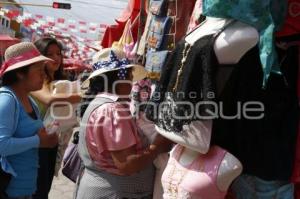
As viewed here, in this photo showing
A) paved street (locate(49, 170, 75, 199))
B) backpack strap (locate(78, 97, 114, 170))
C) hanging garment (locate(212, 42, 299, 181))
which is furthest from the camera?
paved street (locate(49, 170, 75, 199))

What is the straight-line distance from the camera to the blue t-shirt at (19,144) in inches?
106

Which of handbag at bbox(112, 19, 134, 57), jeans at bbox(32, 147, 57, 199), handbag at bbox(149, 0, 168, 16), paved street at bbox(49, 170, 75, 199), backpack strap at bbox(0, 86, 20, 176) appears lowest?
paved street at bbox(49, 170, 75, 199)

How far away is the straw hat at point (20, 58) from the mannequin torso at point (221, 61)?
1259mm

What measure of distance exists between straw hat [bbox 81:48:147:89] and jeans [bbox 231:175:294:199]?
41.2 inches

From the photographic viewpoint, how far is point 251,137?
6.05 feet

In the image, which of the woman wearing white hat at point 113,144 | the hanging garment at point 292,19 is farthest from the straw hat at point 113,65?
the hanging garment at point 292,19

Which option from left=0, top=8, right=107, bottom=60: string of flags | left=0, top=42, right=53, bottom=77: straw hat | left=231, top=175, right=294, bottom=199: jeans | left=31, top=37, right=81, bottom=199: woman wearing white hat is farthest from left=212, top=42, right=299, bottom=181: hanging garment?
left=0, top=8, right=107, bottom=60: string of flags

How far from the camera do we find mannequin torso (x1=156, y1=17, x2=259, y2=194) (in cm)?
172

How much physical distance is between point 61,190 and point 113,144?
3163 mm

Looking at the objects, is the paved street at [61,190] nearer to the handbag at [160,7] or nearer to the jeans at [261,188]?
the handbag at [160,7]

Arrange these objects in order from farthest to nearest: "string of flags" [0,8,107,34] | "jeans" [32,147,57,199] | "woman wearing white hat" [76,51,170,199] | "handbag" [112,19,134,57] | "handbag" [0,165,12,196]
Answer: "string of flags" [0,8,107,34], "handbag" [112,19,134,57], "jeans" [32,147,57,199], "handbag" [0,165,12,196], "woman wearing white hat" [76,51,170,199]

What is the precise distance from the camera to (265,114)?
1.82m

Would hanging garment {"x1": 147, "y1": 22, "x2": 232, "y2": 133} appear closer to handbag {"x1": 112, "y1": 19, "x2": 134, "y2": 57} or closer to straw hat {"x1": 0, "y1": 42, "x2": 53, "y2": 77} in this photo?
straw hat {"x1": 0, "y1": 42, "x2": 53, "y2": 77}

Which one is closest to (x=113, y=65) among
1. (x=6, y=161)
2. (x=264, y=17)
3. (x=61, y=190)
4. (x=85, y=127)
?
(x=85, y=127)
